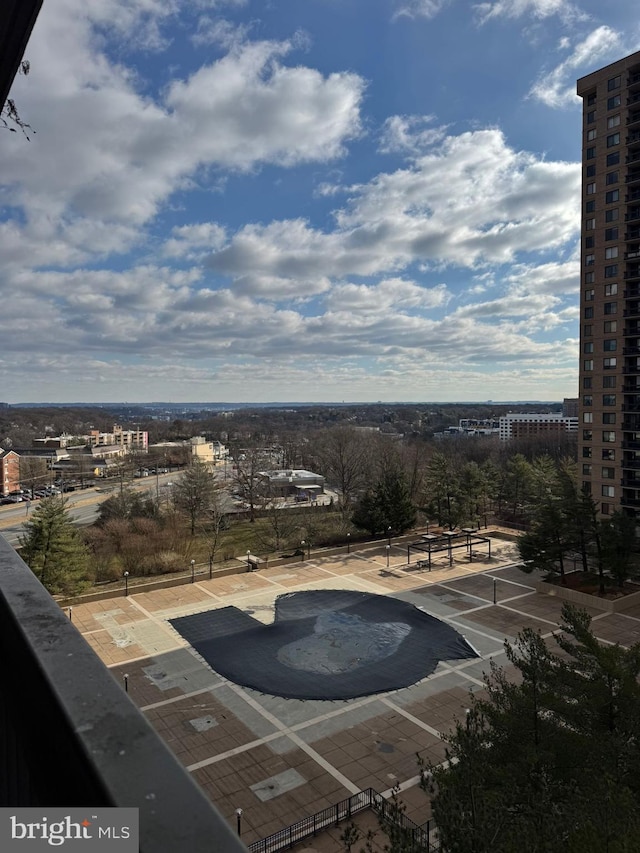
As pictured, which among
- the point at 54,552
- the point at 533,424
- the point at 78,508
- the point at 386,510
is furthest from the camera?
the point at 533,424

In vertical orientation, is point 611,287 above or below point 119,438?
above

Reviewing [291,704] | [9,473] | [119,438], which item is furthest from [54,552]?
[119,438]

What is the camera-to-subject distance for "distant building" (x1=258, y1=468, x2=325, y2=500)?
49156mm

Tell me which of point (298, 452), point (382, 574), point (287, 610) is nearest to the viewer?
point (287, 610)

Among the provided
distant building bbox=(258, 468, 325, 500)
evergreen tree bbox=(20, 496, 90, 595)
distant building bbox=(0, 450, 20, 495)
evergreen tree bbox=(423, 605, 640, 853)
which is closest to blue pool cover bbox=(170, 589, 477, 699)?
evergreen tree bbox=(20, 496, 90, 595)

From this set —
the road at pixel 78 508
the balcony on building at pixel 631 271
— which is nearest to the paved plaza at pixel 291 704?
the road at pixel 78 508

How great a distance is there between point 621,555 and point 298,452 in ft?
173

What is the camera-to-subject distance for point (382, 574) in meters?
25.7

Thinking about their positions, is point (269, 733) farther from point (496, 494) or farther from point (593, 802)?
point (496, 494)

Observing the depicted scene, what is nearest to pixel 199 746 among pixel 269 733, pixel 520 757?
pixel 269 733

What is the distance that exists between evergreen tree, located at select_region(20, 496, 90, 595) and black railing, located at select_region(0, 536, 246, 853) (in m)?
21.1

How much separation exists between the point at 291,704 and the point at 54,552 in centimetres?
1166

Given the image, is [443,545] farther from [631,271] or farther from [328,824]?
[328,824]

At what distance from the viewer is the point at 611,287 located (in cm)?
2705
